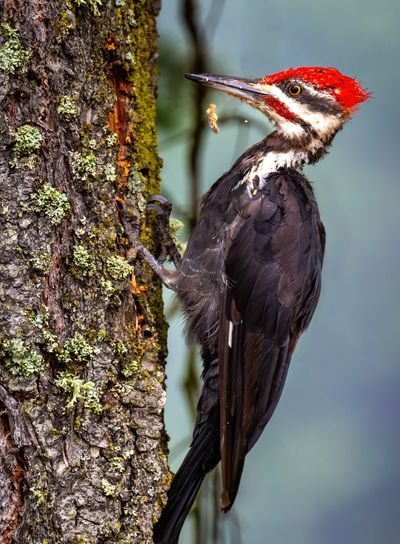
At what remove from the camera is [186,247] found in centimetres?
285

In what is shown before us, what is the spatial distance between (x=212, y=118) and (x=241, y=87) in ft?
0.53

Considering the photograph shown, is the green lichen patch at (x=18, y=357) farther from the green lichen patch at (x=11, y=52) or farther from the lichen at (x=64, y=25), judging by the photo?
the lichen at (x=64, y=25)

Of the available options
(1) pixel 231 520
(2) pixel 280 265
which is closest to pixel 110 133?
(2) pixel 280 265

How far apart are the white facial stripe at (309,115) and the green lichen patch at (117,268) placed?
112cm

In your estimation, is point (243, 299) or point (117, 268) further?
point (243, 299)

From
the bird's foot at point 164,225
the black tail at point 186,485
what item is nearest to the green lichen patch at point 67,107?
the bird's foot at point 164,225

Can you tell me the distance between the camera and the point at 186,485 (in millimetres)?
2281

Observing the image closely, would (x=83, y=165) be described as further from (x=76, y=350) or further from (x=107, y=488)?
(x=107, y=488)

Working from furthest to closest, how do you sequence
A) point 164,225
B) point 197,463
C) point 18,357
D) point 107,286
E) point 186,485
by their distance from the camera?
point 164,225 < point 197,463 < point 186,485 < point 107,286 < point 18,357

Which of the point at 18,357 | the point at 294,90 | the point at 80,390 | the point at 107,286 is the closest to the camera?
the point at 18,357

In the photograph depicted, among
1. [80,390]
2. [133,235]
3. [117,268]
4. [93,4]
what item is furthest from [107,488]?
[93,4]

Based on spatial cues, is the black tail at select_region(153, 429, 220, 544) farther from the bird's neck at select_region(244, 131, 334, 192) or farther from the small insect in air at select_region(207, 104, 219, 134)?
the small insect in air at select_region(207, 104, 219, 134)

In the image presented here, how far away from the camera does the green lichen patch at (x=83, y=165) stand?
83.9 inches

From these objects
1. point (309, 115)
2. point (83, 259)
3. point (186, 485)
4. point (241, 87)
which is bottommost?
point (186, 485)
